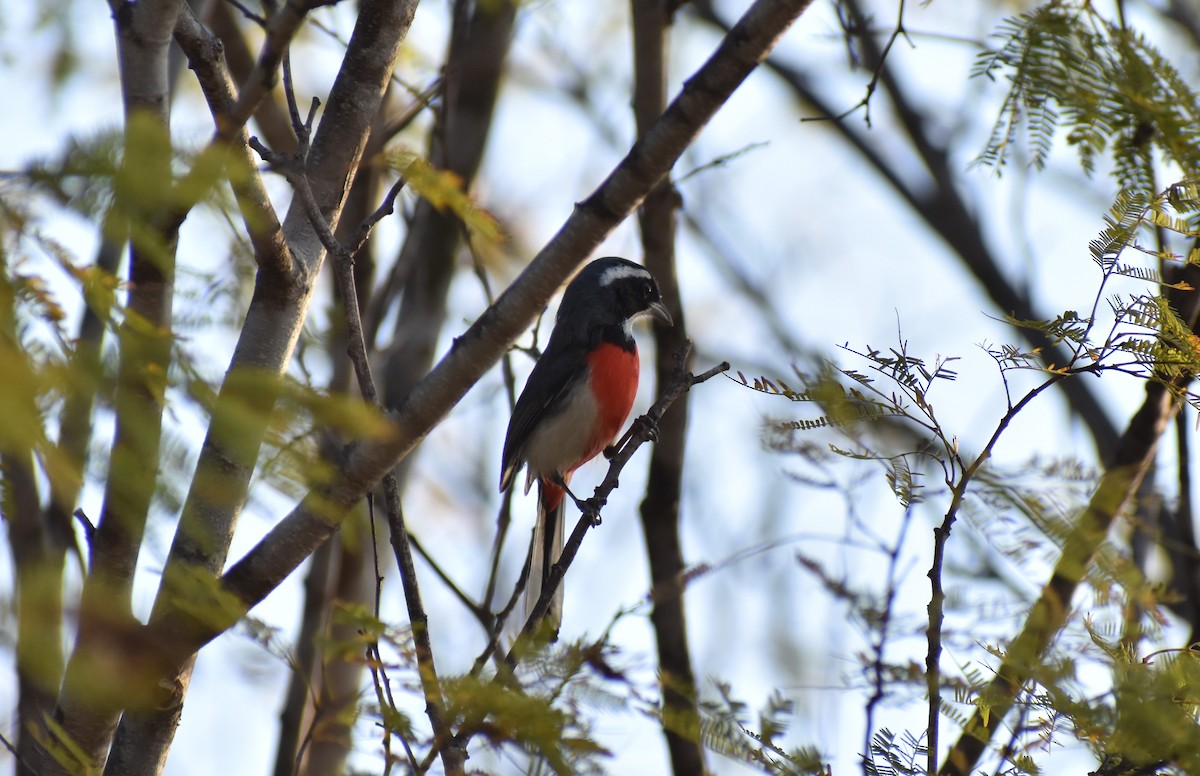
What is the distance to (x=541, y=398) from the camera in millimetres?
5516

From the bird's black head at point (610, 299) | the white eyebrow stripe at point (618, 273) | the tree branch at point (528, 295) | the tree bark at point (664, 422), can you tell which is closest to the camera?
the tree branch at point (528, 295)

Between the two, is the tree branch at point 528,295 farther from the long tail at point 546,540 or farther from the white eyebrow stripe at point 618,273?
the white eyebrow stripe at point 618,273

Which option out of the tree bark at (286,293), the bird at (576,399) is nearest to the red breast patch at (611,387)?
the bird at (576,399)

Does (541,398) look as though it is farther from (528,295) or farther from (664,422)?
(528,295)

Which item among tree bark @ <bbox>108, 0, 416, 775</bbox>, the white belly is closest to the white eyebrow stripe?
the white belly

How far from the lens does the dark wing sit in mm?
5492

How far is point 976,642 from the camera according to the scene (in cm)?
265

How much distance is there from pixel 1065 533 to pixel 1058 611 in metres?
→ 0.66

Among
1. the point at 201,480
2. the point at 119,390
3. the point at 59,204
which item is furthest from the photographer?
the point at 201,480

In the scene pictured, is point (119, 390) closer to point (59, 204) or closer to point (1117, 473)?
point (59, 204)

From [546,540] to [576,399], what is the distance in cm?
72

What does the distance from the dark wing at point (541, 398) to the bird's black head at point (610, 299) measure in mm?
179

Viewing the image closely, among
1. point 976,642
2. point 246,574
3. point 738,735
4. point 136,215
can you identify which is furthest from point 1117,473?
point 136,215

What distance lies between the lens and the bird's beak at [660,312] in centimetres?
543
